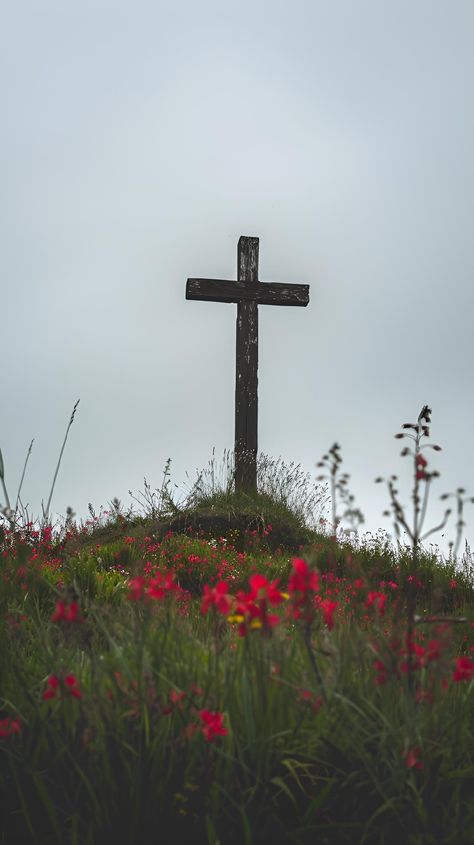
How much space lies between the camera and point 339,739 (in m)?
2.24

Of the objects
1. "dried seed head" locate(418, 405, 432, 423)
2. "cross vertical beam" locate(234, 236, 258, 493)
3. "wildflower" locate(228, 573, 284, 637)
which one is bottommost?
"wildflower" locate(228, 573, 284, 637)

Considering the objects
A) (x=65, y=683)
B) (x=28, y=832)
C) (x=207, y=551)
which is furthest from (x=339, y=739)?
(x=207, y=551)

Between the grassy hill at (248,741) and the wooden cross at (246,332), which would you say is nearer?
the grassy hill at (248,741)

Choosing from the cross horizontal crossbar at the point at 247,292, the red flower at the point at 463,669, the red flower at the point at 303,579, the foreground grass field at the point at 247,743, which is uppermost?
the cross horizontal crossbar at the point at 247,292

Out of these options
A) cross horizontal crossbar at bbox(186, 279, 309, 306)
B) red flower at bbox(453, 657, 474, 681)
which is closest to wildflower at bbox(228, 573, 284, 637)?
red flower at bbox(453, 657, 474, 681)

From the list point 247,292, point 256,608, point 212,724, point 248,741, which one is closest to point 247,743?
point 248,741

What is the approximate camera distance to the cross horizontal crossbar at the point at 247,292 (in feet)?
36.8

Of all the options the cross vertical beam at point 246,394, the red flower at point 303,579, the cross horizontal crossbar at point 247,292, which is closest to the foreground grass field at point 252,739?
the red flower at point 303,579

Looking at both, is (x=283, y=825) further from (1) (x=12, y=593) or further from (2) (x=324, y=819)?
(1) (x=12, y=593)

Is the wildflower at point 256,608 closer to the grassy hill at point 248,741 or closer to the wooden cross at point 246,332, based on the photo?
the grassy hill at point 248,741

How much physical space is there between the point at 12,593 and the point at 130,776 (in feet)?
6.50

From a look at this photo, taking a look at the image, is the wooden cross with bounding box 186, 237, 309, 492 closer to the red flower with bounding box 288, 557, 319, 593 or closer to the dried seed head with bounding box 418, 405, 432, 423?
the dried seed head with bounding box 418, 405, 432, 423

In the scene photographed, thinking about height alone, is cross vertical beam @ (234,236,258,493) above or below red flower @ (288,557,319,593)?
above

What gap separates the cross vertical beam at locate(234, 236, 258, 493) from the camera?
1107 cm
